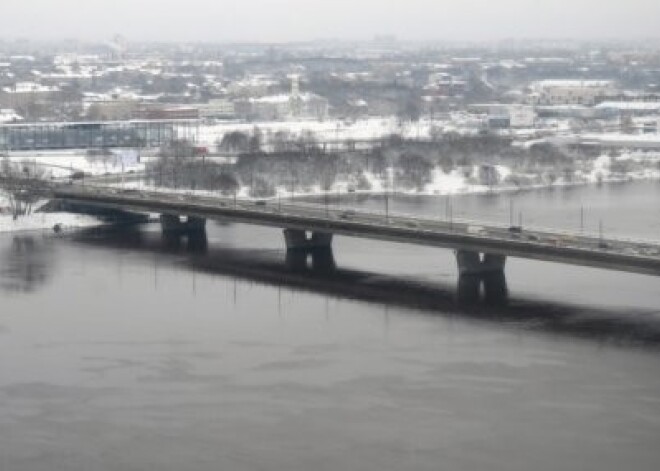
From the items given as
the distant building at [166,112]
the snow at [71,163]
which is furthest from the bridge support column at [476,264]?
the distant building at [166,112]

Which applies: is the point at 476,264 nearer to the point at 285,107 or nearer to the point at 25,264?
the point at 25,264

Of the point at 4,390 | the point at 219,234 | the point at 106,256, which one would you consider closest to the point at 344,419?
the point at 4,390

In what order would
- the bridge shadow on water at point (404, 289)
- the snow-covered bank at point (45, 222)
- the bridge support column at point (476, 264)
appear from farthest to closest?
the snow-covered bank at point (45, 222)
the bridge support column at point (476, 264)
the bridge shadow on water at point (404, 289)

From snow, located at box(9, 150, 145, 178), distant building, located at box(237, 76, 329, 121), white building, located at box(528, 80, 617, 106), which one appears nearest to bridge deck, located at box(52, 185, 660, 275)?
snow, located at box(9, 150, 145, 178)

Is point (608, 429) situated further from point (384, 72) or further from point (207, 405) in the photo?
point (384, 72)

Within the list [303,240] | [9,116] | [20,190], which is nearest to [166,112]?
[9,116]

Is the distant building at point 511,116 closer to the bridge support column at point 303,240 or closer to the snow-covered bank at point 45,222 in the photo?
the snow-covered bank at point 45,222
